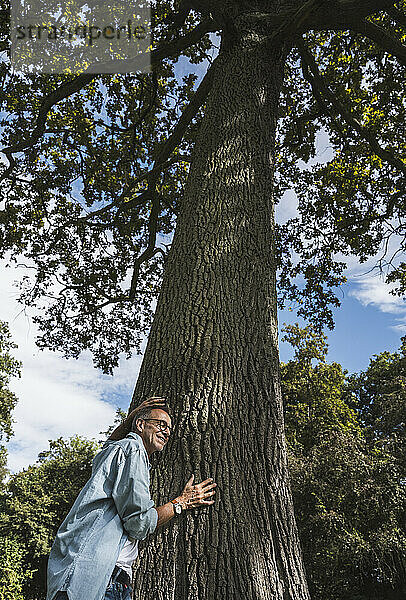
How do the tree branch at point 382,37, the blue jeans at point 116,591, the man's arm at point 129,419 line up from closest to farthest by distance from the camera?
the blue jeans at point 116,591 < the man's arm at point 129,419 < the tree branch at point 382,37

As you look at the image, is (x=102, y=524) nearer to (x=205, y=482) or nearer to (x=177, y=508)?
(x=177, y=508)

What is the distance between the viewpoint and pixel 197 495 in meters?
2.36

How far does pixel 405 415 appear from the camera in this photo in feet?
50.6

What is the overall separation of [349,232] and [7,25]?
295 inches

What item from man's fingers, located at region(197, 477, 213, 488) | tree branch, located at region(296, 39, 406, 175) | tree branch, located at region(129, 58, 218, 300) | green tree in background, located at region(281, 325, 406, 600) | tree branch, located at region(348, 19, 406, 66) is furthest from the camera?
green tree in background, located at region(281, 325, 406, 600)

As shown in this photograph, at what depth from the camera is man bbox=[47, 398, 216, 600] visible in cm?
193

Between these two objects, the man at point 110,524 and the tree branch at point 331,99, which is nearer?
the man at point 110,524

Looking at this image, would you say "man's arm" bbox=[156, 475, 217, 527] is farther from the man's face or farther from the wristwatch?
the man's face

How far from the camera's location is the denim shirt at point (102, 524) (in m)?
1.92

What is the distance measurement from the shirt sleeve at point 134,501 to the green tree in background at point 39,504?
1758 cm

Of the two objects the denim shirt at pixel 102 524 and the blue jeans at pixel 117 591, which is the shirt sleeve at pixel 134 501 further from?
the blue jeans at pixel 117 591

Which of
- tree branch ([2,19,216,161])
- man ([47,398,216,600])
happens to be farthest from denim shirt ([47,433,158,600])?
tree branch ([2,19,216,161])

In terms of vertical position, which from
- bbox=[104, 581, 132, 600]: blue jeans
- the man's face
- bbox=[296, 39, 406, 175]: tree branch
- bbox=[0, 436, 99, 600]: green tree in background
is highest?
bbox=[296, 39, 406, 175]: tree branch

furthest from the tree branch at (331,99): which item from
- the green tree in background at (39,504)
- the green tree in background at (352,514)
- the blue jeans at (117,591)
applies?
the green tree in background at (39,504)
